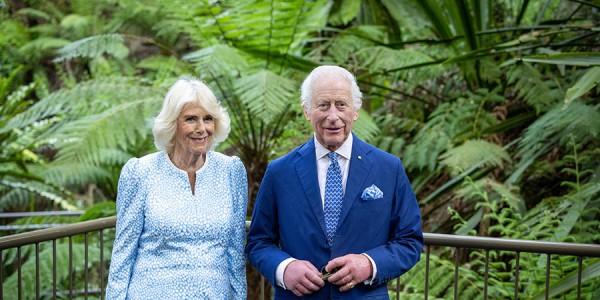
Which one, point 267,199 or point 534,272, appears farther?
point 534,272

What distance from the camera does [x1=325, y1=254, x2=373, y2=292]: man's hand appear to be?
1801 millimetres

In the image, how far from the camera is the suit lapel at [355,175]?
189cm

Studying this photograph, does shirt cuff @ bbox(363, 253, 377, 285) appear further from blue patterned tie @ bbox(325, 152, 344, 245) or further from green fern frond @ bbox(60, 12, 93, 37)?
green fern frond @ bbox(60, 12, 93, 37)

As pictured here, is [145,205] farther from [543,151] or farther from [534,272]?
[543,151]

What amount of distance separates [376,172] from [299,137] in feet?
9.00

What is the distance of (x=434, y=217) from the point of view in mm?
4840

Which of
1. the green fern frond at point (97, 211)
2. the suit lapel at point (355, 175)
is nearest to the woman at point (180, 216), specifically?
the suit lapel at point (355, 175)

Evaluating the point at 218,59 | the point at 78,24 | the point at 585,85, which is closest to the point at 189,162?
the point at 585,85

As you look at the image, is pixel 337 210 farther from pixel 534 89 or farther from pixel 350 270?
pixel 534 89

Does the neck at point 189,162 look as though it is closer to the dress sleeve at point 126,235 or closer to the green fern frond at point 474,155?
the dress sleeve at point 126,235

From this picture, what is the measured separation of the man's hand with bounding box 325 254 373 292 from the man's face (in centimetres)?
33

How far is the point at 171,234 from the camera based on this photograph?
1983mm

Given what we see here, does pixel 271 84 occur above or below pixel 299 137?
above

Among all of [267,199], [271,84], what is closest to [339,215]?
[267,199]
